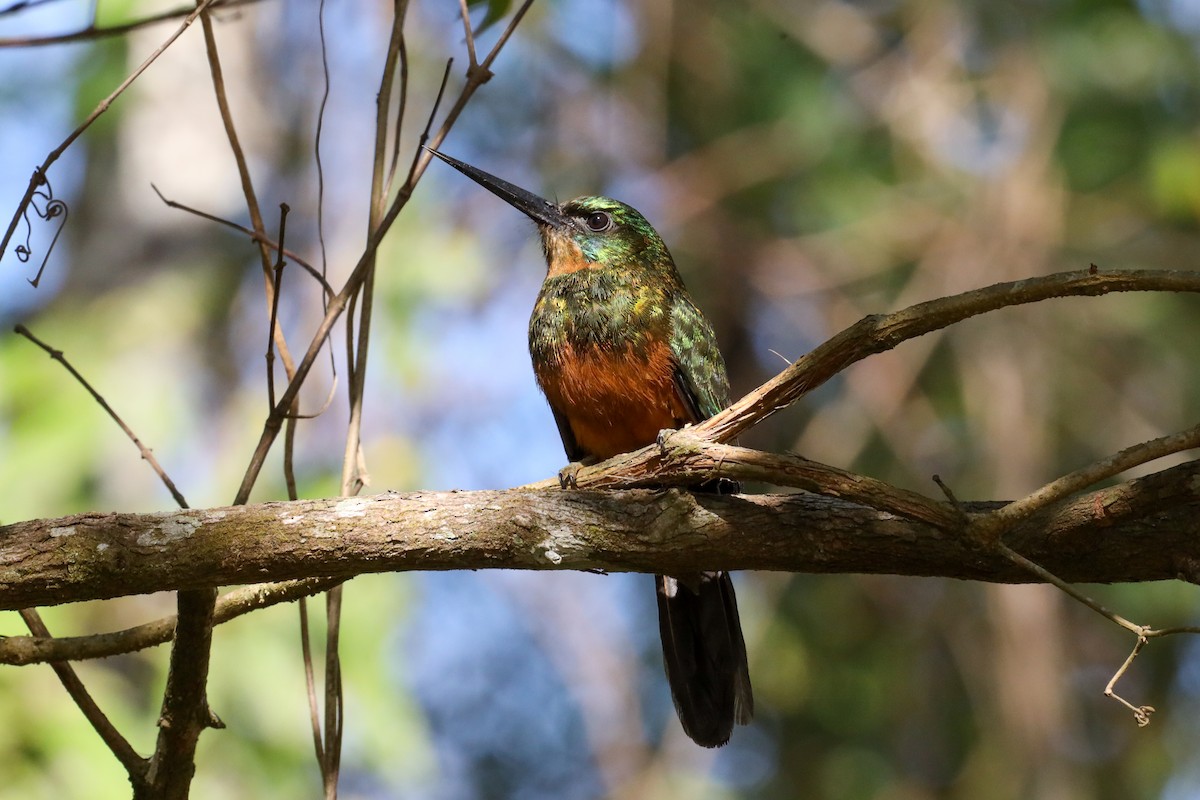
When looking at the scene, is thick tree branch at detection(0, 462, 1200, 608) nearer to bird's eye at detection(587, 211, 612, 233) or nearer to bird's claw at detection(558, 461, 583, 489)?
bird's claw at detection(558, 461, 583, 489)

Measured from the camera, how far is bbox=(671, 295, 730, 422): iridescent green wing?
10.8 feet

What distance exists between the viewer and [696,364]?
3350 millimetres

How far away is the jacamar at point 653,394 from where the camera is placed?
10.3 ft

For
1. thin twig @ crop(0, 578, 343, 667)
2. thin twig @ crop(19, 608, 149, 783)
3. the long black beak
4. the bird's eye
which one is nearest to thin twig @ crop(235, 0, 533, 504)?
thin twig @ crop(0, 578, 343, 667)

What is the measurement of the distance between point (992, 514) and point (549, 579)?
177 inches

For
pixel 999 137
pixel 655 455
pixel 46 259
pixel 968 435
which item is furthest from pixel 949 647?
pixel 46 259

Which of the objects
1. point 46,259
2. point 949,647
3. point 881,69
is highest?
point 881,69

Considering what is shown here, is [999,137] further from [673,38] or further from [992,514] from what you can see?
[992,514]

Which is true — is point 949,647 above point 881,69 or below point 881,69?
below

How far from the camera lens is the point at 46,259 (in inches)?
89.4

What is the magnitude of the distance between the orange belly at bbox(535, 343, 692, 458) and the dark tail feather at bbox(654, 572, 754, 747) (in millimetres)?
412

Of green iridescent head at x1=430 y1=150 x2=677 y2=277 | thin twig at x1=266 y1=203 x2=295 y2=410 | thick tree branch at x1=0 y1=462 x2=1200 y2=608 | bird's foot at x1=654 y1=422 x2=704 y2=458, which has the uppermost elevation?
green iridescent head at x1=430 y1=150 x2=677 y2=277

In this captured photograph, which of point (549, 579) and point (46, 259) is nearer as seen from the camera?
point (46, 259)

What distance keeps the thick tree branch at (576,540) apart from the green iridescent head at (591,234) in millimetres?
1769
